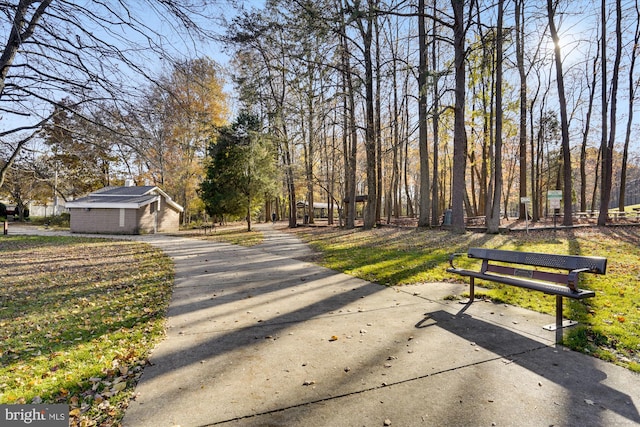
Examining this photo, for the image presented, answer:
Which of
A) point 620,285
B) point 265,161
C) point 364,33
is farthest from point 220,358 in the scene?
point 265,161

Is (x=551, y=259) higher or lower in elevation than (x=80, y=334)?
higher

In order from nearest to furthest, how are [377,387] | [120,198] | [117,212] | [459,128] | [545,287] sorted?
[377,387] → [545,287] → [459,128] → [117,212] → [120,198]

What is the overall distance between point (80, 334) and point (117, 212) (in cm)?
2269

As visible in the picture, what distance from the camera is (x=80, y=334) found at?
13.3 ft

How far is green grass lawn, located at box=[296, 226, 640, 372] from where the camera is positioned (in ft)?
11.8

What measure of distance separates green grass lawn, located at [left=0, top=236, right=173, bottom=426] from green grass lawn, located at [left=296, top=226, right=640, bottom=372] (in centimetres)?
427

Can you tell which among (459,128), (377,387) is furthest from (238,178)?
(377,387)

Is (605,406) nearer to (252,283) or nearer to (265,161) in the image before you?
(252,283)

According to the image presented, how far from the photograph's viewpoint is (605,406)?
243 centimetres

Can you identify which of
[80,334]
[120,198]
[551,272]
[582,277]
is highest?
[120,198]

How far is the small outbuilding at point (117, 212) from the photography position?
2334 cm

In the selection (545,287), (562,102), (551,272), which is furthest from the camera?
(562,102)

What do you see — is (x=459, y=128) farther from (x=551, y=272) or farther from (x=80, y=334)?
(x=80, y=334)

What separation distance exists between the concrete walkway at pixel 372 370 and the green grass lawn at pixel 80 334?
277mm
